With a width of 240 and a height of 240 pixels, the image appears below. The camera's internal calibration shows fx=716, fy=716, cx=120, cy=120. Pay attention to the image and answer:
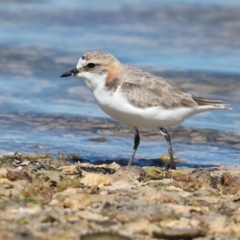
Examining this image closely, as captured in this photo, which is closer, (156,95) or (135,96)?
(135,96)

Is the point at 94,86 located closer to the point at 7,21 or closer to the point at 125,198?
the point at 125,198

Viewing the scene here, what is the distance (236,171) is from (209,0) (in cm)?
1074

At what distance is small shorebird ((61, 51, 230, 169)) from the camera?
7.11 m

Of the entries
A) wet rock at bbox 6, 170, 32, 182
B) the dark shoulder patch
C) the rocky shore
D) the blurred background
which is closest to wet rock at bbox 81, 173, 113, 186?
the rocky shore

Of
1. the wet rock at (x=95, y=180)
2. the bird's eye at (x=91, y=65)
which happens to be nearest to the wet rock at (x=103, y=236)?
the wet rock at (x=95, y=180)

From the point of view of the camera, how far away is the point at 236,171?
7344 mm

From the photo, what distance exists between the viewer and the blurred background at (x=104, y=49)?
889 centimetres

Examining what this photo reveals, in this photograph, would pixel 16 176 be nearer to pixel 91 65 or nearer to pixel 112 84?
pixel 112 84

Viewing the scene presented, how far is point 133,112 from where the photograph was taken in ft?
23.3

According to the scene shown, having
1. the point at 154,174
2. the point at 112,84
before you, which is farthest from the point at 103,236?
the point at 112,84

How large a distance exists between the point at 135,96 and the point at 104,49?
22.4ft

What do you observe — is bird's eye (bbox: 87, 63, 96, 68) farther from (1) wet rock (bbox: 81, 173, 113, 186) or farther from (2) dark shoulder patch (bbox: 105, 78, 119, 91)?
(1) wet rock (bbox: 81, 173, 113, 186)

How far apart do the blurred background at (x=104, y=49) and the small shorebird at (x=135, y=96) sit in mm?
967

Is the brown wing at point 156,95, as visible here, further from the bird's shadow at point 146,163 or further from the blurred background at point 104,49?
the blurred background at point 104,49
